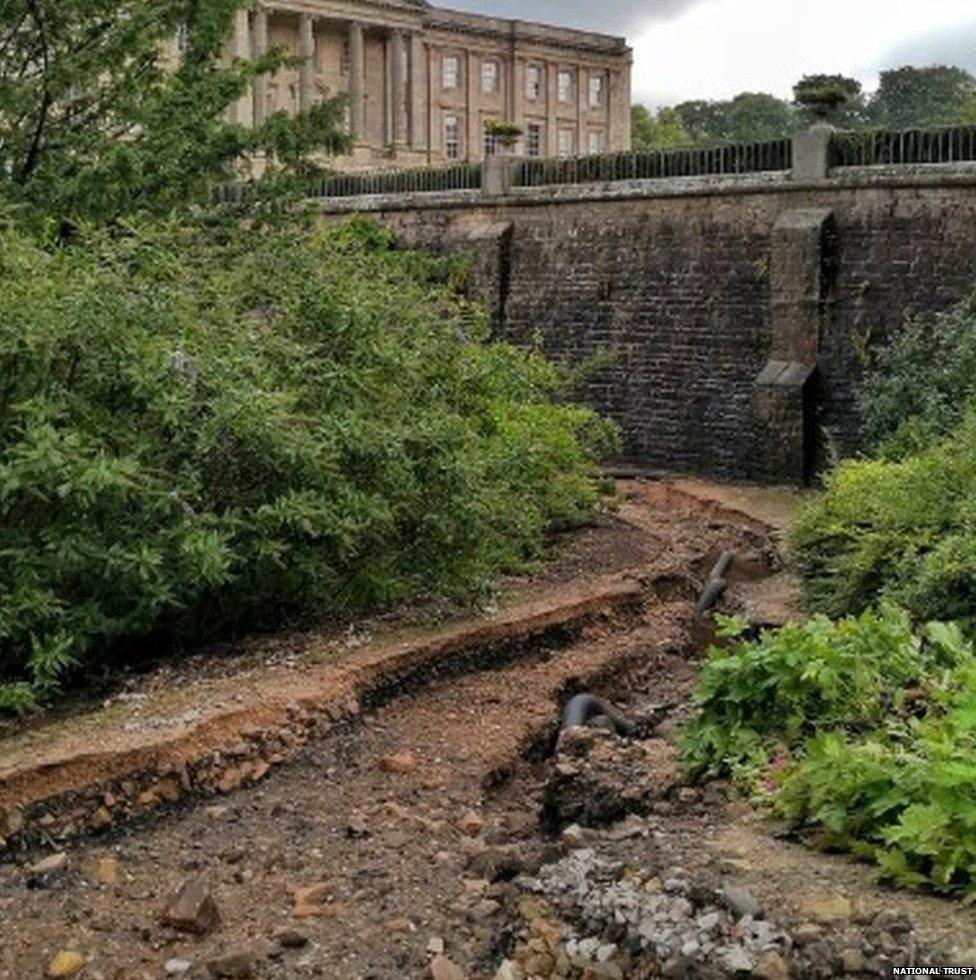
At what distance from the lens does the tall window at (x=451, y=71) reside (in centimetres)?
6900

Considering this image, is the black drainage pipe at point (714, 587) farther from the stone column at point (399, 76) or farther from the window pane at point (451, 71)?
the window pane at point (451, 71)

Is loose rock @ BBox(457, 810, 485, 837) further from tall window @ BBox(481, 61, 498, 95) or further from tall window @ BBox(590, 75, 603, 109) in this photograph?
tall window @ BBox(590, 75, 603, 109)

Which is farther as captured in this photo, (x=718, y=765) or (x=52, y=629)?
(x=52, y=629)

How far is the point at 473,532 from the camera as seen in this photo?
38.9 ft

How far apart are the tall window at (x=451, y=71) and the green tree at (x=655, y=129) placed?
10552mm

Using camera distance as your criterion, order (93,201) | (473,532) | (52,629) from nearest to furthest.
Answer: (52,629)
(473,532)
(93,201)

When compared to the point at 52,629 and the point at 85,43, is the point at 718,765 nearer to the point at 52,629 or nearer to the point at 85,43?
the point at 52,629

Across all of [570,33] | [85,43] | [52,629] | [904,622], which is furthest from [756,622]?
[570,33]

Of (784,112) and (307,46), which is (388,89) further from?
(784,112)

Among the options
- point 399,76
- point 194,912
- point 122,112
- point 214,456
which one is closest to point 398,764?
point 194,912

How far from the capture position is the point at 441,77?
2714 inches

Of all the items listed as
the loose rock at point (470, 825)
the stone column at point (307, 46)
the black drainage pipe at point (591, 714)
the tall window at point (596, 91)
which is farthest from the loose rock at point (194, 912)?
the tall window at point (596, 91)

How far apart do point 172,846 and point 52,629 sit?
6.87 feet

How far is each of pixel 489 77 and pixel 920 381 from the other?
54217 mm
